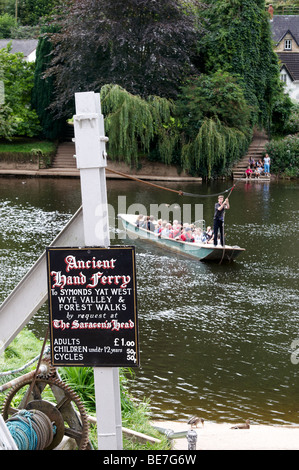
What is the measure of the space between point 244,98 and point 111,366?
33807 mm

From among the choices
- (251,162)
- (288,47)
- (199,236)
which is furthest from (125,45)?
(288,47)

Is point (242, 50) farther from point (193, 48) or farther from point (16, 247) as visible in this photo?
point (16, 247)

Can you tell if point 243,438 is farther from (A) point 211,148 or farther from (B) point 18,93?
(B) point 18,93

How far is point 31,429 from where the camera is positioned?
5.02m

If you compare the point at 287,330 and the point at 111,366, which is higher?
the point at 111,366

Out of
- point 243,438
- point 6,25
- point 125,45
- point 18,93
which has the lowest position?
point 243,438

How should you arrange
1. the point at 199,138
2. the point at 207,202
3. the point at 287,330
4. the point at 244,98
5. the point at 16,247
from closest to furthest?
the point at 287,330 → the point at 16,247 → the point at 207,202 → the point at 199,138 → the point at 244,98

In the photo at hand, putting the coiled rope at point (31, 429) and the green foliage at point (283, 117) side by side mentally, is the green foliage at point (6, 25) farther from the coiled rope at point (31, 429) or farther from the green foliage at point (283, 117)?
the coiled rope at point (31, 429)

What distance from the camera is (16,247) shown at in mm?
18078

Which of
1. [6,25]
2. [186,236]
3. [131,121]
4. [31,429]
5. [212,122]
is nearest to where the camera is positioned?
[31,429]

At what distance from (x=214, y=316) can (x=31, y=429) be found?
8414 millimetres

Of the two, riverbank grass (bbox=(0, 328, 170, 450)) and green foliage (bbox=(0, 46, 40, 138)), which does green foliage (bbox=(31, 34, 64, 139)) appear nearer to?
green foliage (bbox=(0, 46, 40, 138))

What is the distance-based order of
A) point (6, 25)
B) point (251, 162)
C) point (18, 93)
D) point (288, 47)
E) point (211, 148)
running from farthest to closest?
point (6, 25), point (288, 47), point (18, 93), point (251, 162), point (211, 148)

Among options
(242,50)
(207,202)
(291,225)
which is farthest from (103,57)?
(291,225)
